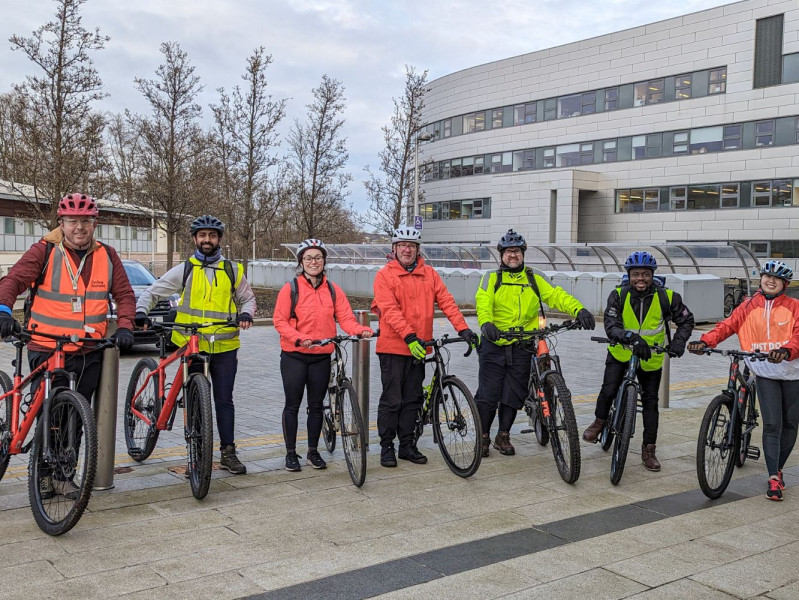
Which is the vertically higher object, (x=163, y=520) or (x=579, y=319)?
(x=579, y=319)

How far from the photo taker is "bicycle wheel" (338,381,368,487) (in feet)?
18.3

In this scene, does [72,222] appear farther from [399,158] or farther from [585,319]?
[399,158]

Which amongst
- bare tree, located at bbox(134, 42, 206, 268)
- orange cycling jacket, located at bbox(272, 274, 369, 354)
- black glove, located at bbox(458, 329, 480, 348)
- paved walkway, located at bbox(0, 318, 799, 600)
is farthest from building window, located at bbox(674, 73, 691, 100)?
orange cycling jacket, located at bbox(272, 274, 369, 354)

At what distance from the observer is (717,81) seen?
40.4 meters

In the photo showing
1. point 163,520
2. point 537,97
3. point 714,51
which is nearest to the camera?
point 163,520

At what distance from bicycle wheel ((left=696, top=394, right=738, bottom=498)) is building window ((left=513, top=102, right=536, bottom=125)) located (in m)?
44.9

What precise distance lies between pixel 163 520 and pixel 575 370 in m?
8.66

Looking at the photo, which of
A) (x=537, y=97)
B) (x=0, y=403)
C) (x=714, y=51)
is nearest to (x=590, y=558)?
(x=0, y=403)

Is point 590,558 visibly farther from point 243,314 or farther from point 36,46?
point 36,46

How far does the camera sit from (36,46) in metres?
18.5

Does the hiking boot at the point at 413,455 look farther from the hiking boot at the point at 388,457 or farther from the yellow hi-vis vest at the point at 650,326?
the yellow hi-vis vest at the point at 650,326

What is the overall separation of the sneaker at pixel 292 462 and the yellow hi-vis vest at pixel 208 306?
0.91 m

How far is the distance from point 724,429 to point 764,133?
37.3 meters

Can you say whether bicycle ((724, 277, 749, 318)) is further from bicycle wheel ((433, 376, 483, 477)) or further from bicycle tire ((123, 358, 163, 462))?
bicycle tire ((123, 358, 163, 462))
